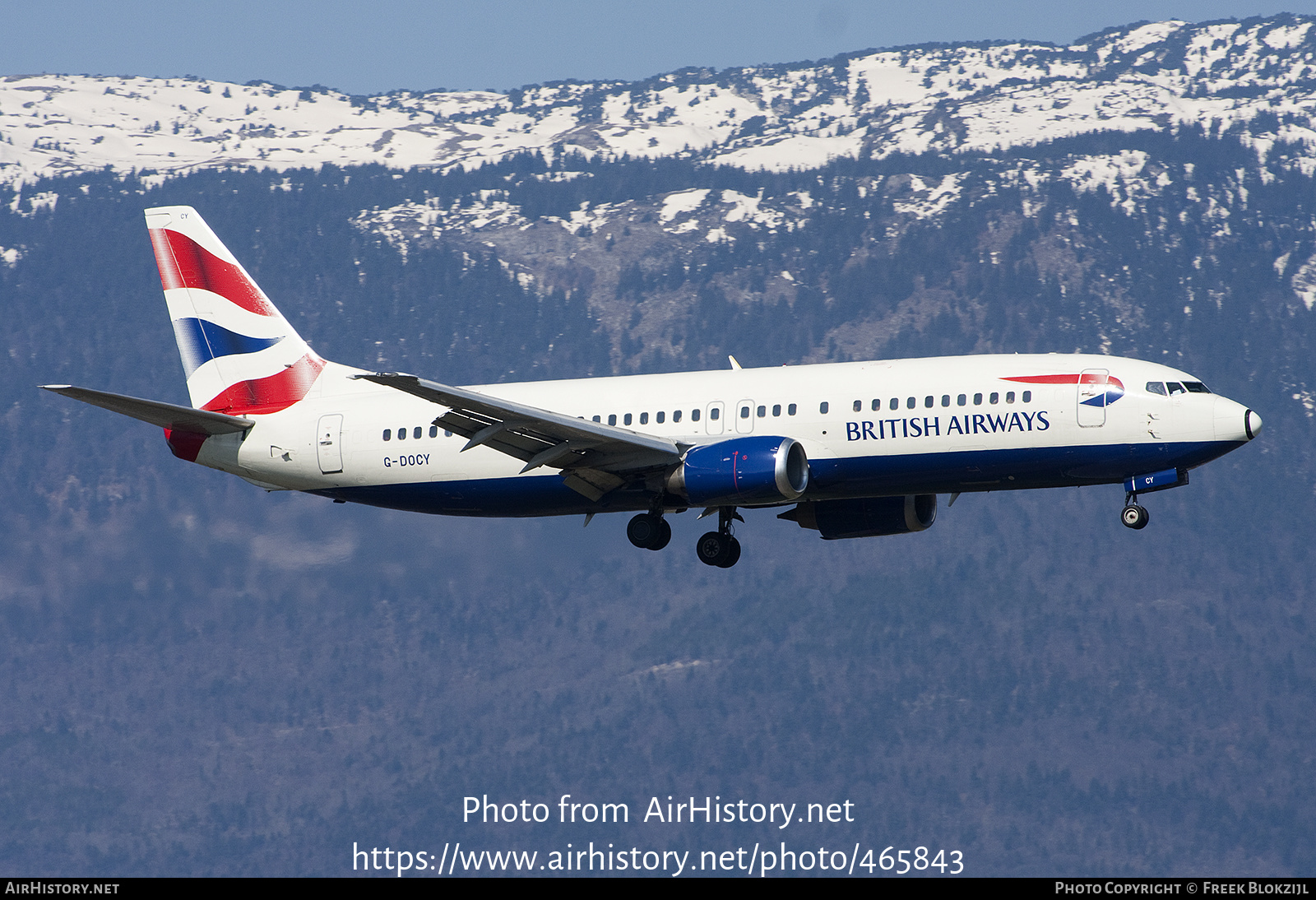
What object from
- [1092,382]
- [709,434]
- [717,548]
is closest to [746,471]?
[709,434]

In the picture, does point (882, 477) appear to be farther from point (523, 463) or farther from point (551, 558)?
point (551, 558)

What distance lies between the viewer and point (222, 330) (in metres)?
65.1

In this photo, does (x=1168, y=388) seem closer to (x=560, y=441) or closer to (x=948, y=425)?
(x=948, y=425)

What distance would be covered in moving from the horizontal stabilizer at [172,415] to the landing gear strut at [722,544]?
1522 cm

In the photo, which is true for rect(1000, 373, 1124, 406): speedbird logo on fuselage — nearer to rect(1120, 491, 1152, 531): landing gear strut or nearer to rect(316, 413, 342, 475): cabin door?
rect(1120, 491, 1152, 531): landing gear strut

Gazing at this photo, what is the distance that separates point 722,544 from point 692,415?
4869 millimetres

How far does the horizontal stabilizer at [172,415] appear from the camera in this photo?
179 feet

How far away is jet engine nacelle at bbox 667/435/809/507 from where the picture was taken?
53.5 m

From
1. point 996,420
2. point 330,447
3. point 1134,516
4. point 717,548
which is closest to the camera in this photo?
point 996,420
